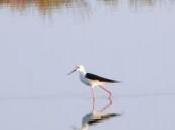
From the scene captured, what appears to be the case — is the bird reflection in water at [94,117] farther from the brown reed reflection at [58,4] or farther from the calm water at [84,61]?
the brown reed reflection at [58,4]

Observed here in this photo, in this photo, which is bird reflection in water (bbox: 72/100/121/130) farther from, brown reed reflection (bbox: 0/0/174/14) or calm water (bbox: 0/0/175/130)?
brown reed reflection (bbox: 0/0/174/14)

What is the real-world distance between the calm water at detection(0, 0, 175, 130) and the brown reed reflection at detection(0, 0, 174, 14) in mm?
18

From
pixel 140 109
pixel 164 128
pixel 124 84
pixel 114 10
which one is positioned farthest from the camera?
pixel 114 10

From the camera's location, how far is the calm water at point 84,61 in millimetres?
12008

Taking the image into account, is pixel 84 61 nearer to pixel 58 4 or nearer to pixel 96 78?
pixel 96 78

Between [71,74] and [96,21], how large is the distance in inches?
143

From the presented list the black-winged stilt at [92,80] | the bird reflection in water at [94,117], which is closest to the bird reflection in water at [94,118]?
the bird reflection in water at [94,117]

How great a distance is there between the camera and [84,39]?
634 inches

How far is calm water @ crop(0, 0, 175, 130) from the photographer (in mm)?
12008

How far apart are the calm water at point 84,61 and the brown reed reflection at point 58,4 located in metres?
0.02

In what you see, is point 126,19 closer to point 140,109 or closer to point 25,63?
point 25,63

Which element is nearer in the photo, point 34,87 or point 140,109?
point 140,109

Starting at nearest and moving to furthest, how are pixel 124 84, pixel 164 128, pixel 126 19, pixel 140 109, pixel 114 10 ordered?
pixel 164 128, pixel 140 109, pixel 124 84, pixel 126 19, pixel 114 10

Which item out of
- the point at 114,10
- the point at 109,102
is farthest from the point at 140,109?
the point at 114,10
